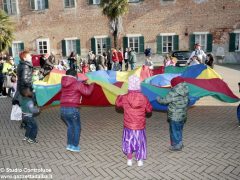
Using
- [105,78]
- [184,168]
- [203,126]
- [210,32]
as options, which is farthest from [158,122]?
[210,32]

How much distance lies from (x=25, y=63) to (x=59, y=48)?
19.1m

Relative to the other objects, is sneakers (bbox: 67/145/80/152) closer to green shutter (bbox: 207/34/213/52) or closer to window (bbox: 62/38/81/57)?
green shutter (bbox: 207/34/213/52)

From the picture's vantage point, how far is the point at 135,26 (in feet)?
77.1

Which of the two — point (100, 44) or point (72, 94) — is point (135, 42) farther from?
point (72, 94)

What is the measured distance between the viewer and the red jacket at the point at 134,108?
5258 mm

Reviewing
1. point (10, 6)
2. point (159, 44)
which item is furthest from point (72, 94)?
point (10, 6)

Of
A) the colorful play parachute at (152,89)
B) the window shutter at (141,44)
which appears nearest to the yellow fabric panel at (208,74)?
the colorful play parachute at (152,89)

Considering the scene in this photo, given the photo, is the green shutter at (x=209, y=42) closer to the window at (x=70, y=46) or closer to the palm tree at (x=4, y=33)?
the window at (x=70, y=46)

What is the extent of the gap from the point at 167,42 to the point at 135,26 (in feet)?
9.43

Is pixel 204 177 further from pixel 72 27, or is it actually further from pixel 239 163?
pixel 72 27

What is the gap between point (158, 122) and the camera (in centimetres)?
832

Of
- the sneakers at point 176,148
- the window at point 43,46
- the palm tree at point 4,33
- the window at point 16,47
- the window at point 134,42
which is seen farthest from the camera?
the window at point 16,47

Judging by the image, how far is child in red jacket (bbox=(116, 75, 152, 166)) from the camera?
5250mm

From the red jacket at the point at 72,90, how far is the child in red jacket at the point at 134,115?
30.4 inches
